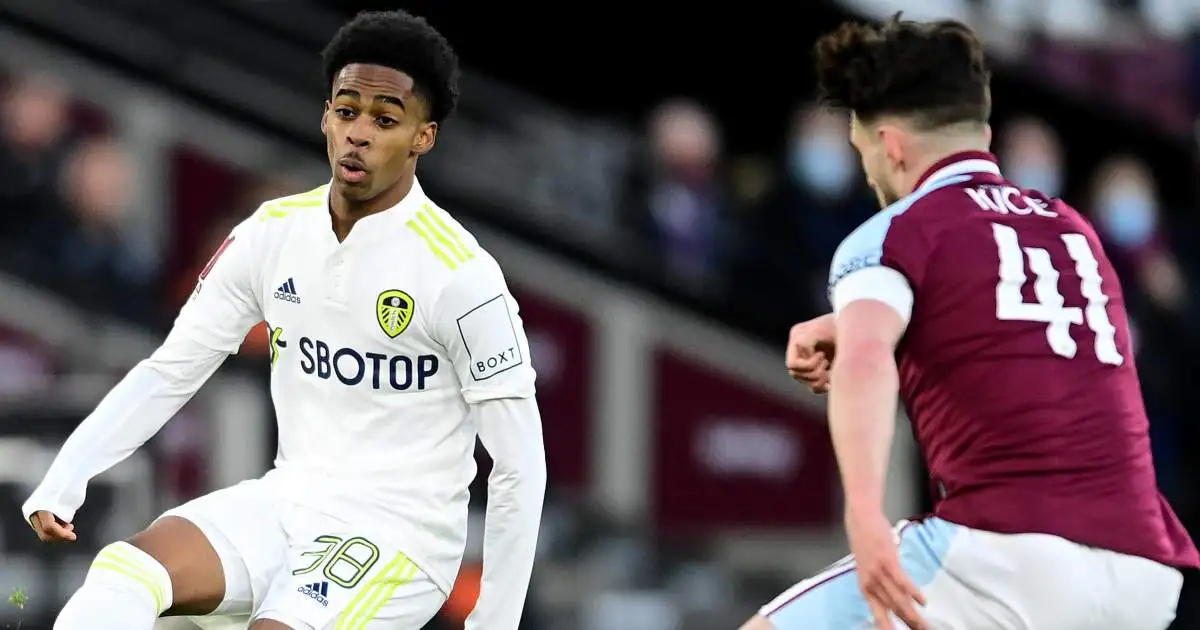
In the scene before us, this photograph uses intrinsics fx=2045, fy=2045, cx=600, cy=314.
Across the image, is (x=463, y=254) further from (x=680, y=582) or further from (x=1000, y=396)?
(x=680, y=582)

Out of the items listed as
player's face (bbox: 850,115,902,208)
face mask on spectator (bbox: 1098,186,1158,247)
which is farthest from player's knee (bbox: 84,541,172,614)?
face mask on spectator (bbox: 1098,186,1158,247)

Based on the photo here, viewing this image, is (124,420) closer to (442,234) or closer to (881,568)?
(442,234)

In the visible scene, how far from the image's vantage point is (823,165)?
13.2 m

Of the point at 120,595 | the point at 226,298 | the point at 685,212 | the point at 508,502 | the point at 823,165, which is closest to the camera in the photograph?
the point at 120,595

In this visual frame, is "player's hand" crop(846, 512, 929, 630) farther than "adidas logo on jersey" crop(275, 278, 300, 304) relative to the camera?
No

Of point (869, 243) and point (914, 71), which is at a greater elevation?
point (914, 71)

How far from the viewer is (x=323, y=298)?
5023 millimetres

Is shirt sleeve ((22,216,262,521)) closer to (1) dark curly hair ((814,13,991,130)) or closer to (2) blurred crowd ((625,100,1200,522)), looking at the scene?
(1) dark curly hair ((814,13,991,130))

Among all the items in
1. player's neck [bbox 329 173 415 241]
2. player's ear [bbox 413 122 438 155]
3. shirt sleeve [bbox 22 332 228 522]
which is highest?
player's ear [bbox 413 122 438 155]

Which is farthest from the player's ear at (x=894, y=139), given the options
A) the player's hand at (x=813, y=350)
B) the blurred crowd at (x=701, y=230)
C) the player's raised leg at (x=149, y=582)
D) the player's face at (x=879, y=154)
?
the blurred crowd at (x=701, y=230)

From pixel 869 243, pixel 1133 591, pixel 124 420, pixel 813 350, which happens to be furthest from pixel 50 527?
pixel 1133 591

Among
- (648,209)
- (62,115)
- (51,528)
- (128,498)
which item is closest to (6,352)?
(62,115)

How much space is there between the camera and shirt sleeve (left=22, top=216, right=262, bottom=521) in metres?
4.97

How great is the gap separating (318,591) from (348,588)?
0.08 m
